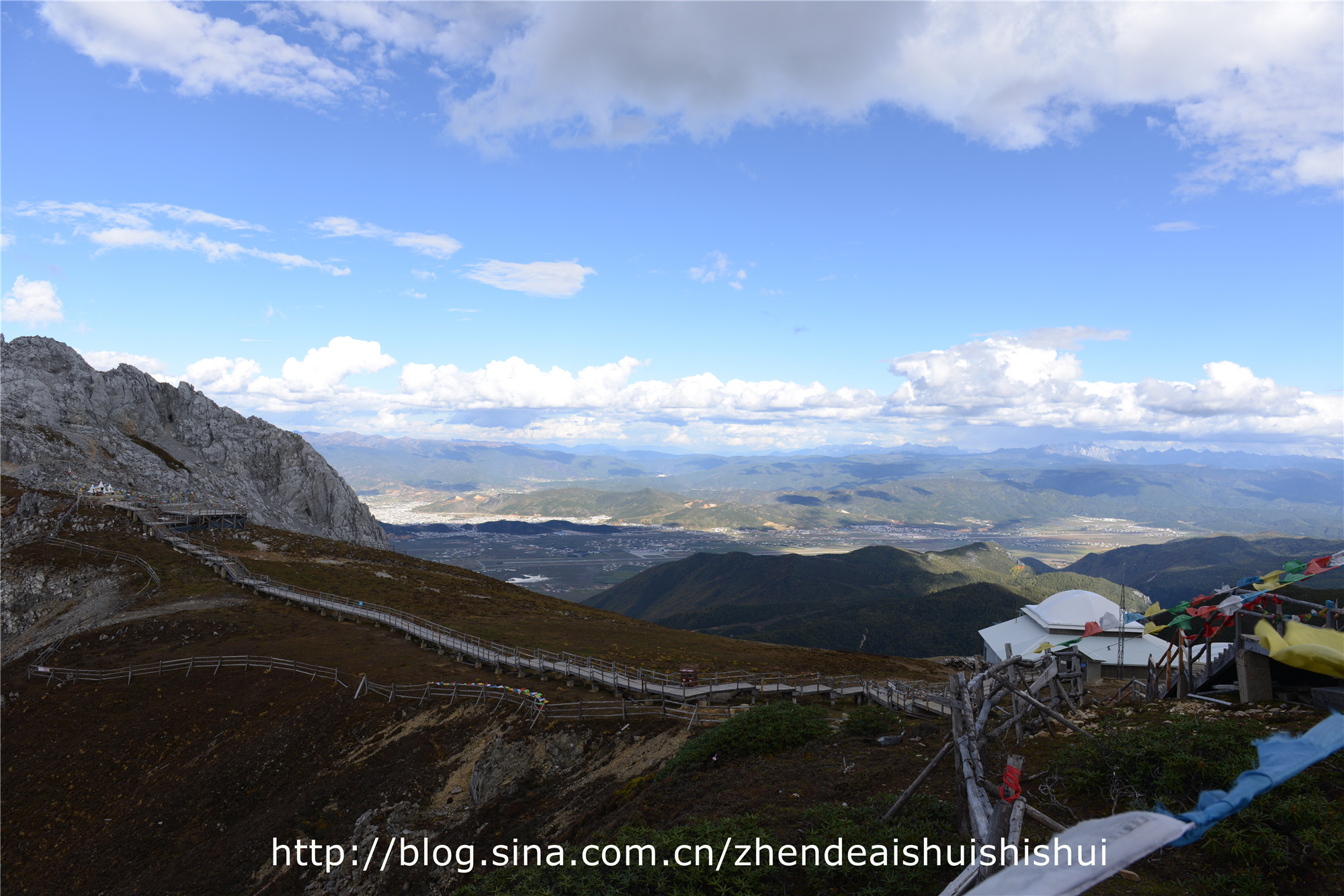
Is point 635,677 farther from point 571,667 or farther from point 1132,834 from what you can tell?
point 1132,834

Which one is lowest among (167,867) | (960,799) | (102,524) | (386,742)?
(167,867)

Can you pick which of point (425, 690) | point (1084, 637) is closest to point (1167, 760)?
point (1084, 637)

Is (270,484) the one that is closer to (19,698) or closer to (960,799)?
(19,698)

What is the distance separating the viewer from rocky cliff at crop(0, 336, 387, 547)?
3029 inches

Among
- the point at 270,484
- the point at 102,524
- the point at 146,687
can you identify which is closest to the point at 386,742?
the point at 146,687

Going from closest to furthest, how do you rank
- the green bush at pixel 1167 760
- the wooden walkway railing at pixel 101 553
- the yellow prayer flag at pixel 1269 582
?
the green bush at pixel 1167 760 < the yellow prayer flag at pixel 1269 582 < the wooden walkway railing at pixel 101 553

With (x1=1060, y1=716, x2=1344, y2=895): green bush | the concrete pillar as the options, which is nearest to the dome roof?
the concrete pillar

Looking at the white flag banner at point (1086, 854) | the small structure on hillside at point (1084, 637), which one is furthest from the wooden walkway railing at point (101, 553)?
the small structure on hillside at point (1084, 637)

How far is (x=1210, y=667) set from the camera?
22.1m

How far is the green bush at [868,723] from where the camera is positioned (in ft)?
79.2

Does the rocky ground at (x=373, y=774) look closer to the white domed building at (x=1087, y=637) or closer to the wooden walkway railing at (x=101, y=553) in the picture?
the wooden walkway railing at (x=101, y=553)

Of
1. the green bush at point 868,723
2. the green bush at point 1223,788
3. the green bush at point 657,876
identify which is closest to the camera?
the green bush at point 1223,788

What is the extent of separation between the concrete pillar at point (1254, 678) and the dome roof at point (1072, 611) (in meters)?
25.5

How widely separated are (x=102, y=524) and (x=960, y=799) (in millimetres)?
73992
